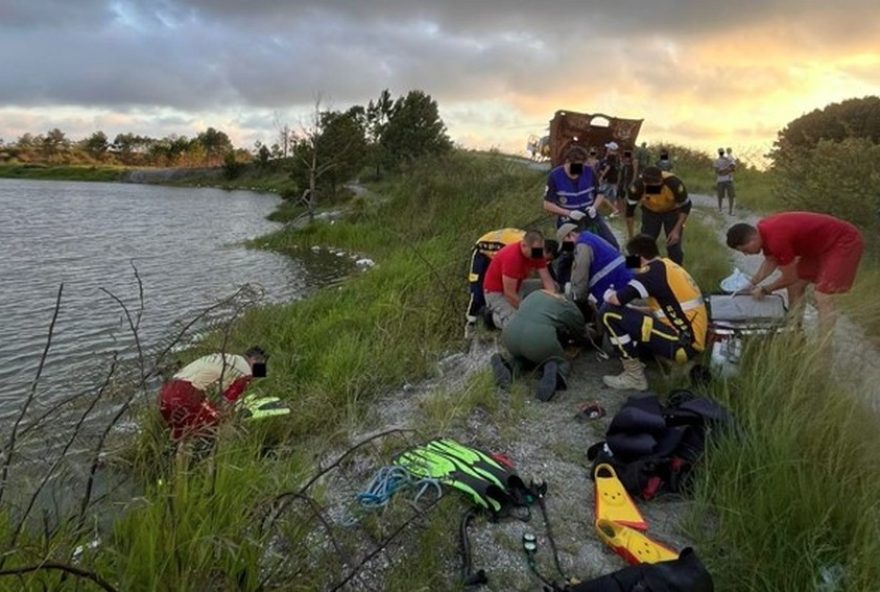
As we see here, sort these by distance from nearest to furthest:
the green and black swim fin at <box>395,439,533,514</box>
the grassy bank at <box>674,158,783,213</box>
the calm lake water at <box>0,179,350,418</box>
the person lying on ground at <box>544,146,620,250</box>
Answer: the green and black swim fin at <box>395,439,533,514</box>
the person lying on ground at <box>544,146,620,250</box>
the calm lake water at <box>0,179,350,418</box>
the grassy bank at <box>674,158,783,213</box>

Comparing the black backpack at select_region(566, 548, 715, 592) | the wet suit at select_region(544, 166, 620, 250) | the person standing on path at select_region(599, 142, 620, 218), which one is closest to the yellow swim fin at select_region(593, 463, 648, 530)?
the black backpack at select_region(566, 548, 715, 592)

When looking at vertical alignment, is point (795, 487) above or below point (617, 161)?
below

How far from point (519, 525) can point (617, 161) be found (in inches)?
444

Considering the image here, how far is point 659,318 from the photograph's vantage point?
16.4ft

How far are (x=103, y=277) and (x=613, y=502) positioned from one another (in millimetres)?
14973

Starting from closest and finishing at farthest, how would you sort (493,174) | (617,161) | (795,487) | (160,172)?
1. (795,487)
2. (617,161)
3. (493,174)
4. (160,172)

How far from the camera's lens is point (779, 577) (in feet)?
9.44

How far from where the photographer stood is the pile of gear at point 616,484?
275 cm

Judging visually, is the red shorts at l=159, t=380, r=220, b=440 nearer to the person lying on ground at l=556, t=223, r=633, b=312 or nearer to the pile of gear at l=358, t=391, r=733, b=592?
the pile of gear at l=358, t=391, r=733, b=592

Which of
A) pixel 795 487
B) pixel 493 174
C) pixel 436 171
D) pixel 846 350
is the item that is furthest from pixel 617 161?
pixel 795 487

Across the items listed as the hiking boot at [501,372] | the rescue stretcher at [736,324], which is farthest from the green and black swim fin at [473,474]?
the rescue stretcher at [736,324]

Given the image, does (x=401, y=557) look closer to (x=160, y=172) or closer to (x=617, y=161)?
(x=617, y=161)

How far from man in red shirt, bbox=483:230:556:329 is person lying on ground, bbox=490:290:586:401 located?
2.37 ft

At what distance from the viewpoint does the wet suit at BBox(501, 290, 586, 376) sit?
5395mm
